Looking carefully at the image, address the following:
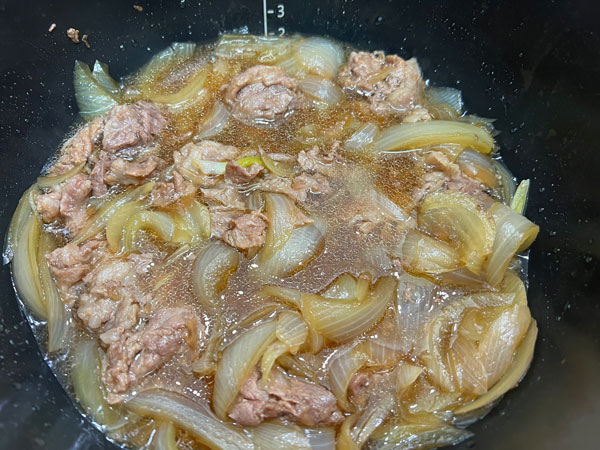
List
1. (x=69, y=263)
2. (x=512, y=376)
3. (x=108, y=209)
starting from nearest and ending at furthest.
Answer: (x=512, y=376) < (x=69, y=263) < (x=108, y=209)

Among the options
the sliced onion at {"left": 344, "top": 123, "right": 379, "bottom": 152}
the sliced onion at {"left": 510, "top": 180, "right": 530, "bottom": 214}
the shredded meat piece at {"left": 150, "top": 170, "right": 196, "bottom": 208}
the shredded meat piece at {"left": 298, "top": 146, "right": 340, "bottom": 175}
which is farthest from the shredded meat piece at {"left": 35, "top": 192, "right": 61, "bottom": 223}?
the sliced onion at {"left": 510, "top": 180, "right": 530, "bottom": 214}

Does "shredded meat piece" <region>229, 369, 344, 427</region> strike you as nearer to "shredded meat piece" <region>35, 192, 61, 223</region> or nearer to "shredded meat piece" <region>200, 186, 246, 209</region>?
"shredded meat piece" <region>200, 186, 246, 209</region>

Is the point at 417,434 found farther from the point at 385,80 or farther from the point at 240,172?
the point at 385,80

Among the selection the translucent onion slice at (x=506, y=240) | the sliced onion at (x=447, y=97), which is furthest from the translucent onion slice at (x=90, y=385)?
the sliced onion at (x=447, y=97)

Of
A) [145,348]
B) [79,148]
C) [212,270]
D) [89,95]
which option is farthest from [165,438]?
[89,95]

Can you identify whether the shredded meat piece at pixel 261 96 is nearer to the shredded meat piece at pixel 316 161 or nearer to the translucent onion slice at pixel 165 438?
the shredded meat piece at pixel 316 161

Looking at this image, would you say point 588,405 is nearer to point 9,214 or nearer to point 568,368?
point 568,368

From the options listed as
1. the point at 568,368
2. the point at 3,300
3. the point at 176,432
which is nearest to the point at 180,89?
the point at 3,300
